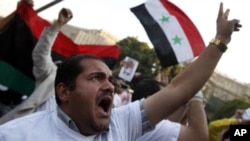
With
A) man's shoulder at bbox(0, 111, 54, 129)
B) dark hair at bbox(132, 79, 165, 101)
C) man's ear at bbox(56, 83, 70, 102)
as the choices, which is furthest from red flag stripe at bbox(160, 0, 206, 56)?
man's shoulder at bbox(0, 111, 54, 129)

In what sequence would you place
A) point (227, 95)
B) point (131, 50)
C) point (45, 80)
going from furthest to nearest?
point (227, 95)
point (131, 50)
point (45, 80)

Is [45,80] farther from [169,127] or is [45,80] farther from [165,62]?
[169,127]

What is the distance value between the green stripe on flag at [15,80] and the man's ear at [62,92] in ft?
8.77

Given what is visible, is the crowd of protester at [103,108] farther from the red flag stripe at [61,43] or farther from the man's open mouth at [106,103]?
the red flag stripe at [61,43]

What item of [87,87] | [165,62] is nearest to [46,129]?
[87,87]

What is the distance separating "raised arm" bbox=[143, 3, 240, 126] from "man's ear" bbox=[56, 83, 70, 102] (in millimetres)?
396

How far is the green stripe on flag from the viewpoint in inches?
190

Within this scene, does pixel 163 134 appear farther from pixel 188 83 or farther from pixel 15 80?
pixel 15 80

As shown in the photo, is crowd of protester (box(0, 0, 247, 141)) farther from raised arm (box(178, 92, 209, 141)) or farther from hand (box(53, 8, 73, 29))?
hand (box(53, 8, 73, 29))

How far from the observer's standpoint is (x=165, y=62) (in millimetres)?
4453

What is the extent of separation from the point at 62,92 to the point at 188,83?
2.12 feet

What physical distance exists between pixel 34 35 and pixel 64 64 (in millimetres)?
2998

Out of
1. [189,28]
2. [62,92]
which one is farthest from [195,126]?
[189,28]

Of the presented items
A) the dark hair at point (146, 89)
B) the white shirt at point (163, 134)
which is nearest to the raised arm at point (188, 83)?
the white shirt at point (163, 134)
